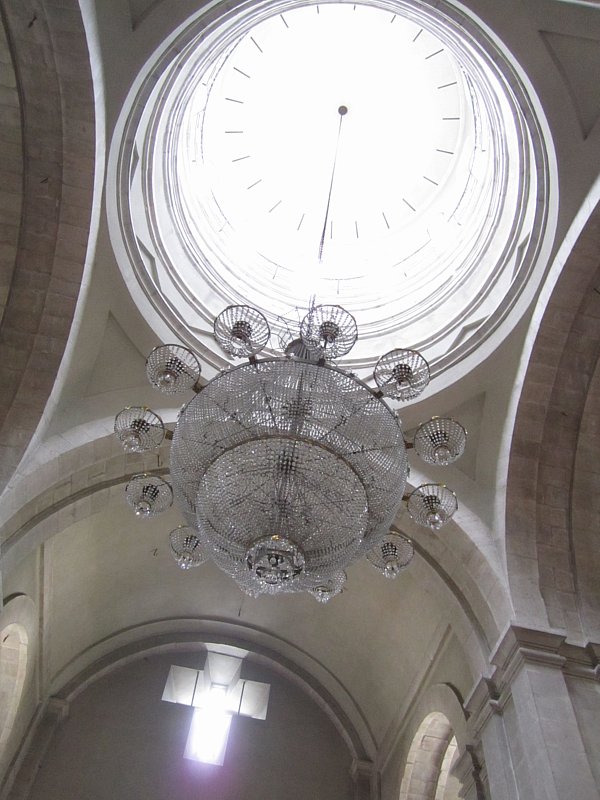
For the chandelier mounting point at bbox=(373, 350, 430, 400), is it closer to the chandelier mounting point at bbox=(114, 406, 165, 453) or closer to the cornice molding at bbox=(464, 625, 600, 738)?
the chandelier mounting point at bbox=(114, 406, 165, 453)

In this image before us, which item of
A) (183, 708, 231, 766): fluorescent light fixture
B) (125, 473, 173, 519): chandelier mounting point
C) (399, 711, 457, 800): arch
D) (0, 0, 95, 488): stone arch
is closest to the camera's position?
(125, 473, 173, 519): chandelier mounting point

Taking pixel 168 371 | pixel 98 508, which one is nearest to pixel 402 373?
pixel 168 371

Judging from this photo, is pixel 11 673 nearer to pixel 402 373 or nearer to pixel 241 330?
pixel 241 330

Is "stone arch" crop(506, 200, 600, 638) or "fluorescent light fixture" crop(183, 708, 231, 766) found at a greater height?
"stone arch" crop(506, 200, 600, 638)

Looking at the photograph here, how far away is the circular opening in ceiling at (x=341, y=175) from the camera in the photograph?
5859 mm

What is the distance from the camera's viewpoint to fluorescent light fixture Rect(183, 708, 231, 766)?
7.80m

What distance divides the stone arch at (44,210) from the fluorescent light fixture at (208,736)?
456 cm

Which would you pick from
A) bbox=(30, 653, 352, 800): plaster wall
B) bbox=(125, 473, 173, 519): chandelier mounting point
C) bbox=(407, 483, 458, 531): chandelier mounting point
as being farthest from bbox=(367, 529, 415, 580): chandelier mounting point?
bbox=(30, 653, 352, 800): plaster wall

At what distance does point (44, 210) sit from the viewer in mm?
5555

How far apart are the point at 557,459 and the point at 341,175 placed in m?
5.19

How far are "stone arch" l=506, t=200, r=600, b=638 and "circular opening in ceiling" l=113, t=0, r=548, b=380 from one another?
508 mm

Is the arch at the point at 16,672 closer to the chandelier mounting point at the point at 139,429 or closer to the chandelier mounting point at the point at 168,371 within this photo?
the chandelier mounting point at the point at 139,429

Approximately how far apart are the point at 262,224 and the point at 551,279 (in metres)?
4.20

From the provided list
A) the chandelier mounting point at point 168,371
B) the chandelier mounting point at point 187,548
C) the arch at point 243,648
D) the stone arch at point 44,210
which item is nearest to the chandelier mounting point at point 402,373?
the chandelier mounting point at point 168,371
